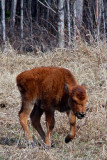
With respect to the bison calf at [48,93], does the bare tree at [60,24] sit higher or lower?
higher

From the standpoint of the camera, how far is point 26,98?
6.23 meters

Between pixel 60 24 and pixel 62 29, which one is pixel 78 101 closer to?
pixel 62 29

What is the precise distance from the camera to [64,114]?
746 cm

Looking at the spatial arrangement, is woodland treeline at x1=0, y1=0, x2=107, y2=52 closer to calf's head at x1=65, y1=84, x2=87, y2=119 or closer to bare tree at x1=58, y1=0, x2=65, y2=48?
bare tree at x1=58, y1=0, x2=65, y2=48

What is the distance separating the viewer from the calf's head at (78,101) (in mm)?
5672

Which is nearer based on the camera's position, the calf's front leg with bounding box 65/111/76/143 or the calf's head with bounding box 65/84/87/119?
the calf's head with bounding box 65/84/87/119

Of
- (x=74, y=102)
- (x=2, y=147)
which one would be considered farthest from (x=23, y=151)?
(x=74, y=102)

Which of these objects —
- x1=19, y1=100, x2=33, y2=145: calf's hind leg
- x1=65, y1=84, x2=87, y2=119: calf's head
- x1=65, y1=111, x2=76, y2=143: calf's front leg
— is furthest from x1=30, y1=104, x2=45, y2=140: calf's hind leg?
x1=65, y1=84, x2=87, y2=119: calf's head

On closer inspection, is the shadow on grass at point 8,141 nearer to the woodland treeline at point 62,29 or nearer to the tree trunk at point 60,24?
the woodland treeline at point 62,29

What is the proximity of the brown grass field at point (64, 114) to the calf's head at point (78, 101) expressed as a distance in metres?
0.69

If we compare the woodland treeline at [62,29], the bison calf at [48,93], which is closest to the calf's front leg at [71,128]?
the bison calf at [48,93]

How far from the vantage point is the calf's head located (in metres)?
5.67

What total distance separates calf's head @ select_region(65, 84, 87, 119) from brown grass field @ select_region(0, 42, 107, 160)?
686mm

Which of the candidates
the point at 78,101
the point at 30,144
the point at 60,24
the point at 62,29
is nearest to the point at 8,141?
the point at 30,144
